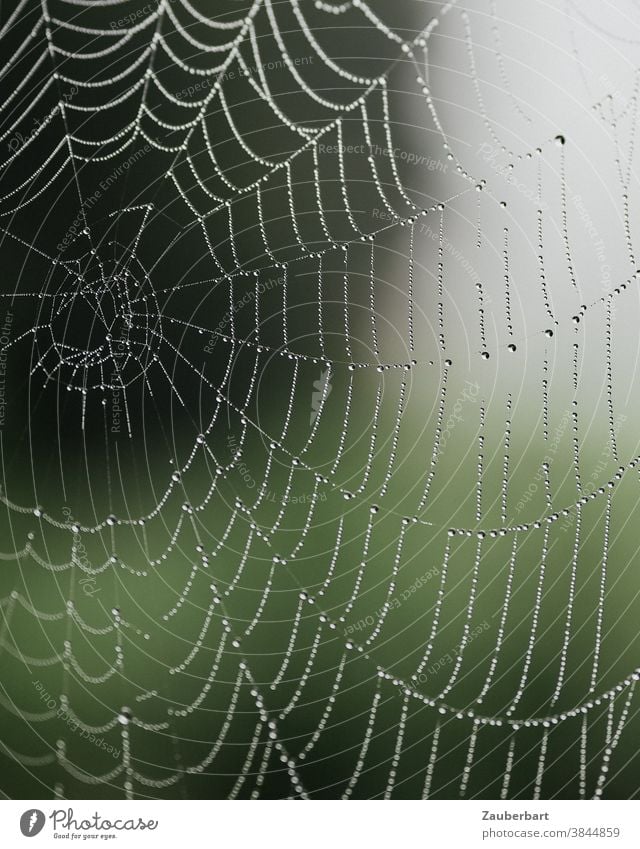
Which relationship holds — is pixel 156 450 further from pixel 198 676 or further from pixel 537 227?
pixel 537 227

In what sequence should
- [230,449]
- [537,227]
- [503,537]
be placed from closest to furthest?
[537,227], [230,449], [503,537]

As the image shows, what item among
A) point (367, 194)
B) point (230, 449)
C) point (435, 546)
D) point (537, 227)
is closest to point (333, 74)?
point (367, 194)

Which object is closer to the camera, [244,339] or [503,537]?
[244,339]

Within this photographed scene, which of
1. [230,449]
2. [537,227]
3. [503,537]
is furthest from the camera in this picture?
[503,537]

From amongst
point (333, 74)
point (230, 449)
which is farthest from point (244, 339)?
point (333, 74)

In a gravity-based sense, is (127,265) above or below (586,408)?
above

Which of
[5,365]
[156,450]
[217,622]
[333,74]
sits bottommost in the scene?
[217,622]
